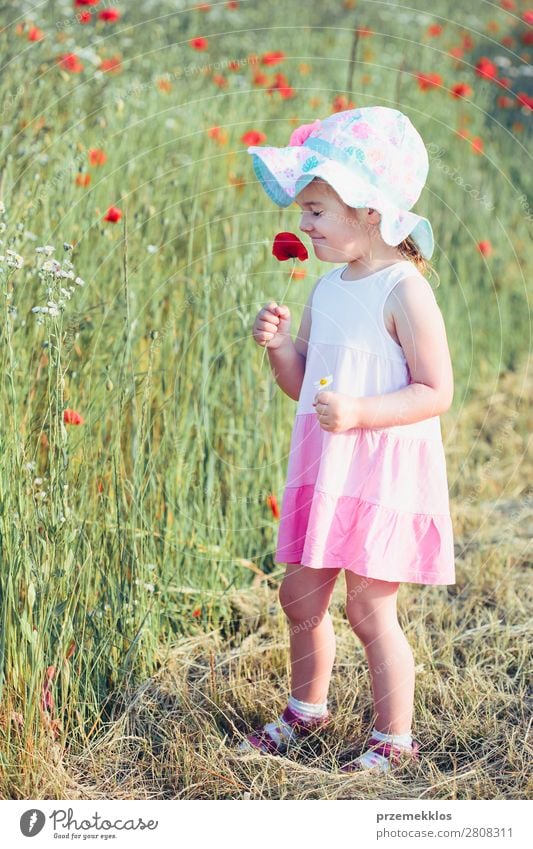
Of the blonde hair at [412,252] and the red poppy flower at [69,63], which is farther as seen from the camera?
the red poppy flower at [69,63]

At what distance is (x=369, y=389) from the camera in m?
1.73

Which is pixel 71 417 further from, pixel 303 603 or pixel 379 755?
pixel 379 755

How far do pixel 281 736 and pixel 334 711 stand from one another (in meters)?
0.17

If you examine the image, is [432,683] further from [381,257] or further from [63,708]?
[381,257]

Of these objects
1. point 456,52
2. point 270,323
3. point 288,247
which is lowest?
point 270,323

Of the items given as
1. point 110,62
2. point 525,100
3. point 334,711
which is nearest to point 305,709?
point 334,711

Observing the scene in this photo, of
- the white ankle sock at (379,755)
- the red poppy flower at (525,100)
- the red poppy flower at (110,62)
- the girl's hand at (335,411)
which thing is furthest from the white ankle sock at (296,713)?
the red poppy flower at (110,62)

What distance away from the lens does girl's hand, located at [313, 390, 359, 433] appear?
1633 mm

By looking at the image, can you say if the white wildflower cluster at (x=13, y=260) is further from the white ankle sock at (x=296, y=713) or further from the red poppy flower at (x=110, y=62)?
the red poppy flower at (x=110, y=62)

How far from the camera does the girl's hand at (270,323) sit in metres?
1.77

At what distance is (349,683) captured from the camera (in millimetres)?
2068

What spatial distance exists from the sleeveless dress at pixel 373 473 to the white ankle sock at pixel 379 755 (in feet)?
1.02

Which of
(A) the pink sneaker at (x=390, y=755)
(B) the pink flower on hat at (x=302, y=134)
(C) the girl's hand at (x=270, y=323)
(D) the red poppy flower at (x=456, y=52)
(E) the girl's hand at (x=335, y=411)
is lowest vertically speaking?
(A) the pink sneaker at (x=390, y=755)
